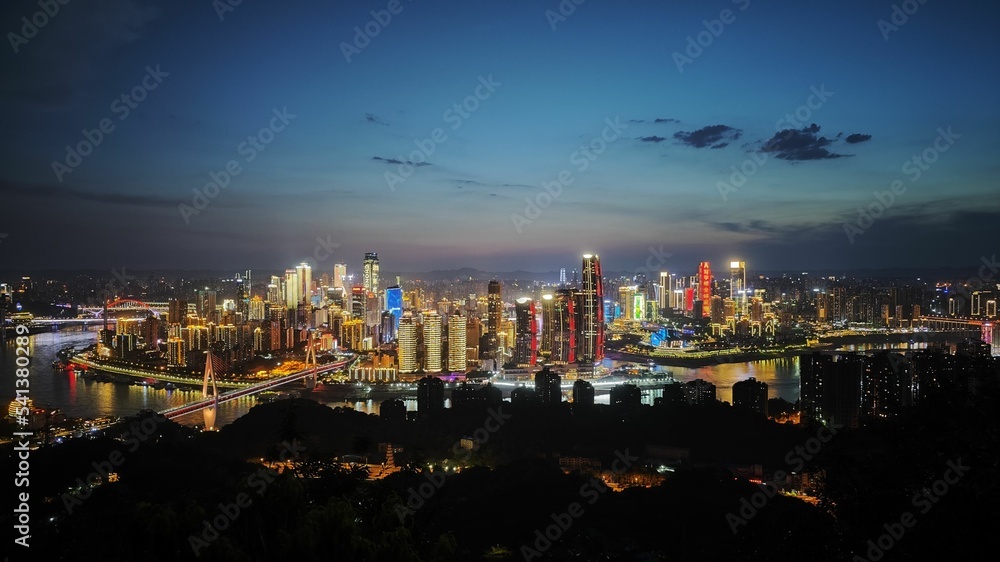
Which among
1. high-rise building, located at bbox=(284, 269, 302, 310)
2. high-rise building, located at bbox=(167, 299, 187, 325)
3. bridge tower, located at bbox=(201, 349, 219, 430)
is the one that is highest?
high-rise building, located at bbox=(284, 269, 302, 310)

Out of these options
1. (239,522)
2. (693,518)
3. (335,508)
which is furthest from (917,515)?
(693,518)

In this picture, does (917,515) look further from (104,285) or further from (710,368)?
(104,285)

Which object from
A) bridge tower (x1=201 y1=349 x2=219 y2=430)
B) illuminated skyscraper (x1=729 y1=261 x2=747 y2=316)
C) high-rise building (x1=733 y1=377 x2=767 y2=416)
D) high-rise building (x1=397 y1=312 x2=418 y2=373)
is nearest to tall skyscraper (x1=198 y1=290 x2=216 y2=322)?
bridge tower (x1=201 y1=349 x2=219 y2=430)

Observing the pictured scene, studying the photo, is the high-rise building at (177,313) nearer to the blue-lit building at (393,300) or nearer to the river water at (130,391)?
the river water at (130,391)

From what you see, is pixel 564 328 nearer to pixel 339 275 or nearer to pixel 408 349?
pixel 408 349

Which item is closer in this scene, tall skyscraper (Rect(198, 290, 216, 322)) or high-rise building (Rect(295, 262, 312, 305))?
tall skyscraper (Rect(198, 290, 216, 322))

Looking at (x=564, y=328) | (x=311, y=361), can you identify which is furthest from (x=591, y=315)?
(x=311, y=361)

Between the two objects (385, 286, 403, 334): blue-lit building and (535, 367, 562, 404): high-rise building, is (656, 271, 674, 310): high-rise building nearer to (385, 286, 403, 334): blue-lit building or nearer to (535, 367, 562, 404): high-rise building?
(385, 286, 403, 334): blue-lit building
